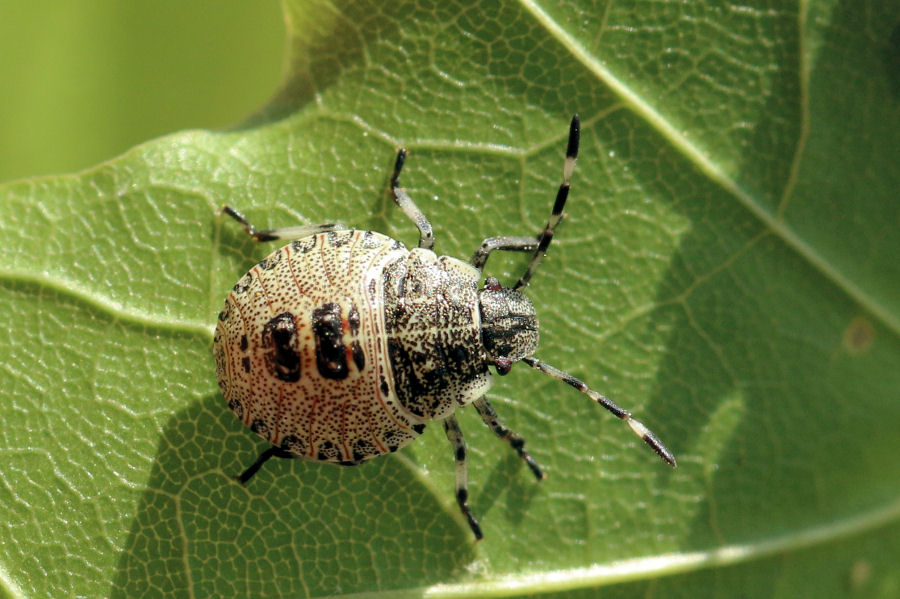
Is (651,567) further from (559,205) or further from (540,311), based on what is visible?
(559,205)

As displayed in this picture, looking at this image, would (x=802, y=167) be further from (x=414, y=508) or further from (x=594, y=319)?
(x=414, y=508)

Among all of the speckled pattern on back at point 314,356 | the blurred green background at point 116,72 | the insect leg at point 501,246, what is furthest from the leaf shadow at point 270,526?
the blurred green background at point 116,72

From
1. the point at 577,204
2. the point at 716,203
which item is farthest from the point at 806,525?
the point at 577,204

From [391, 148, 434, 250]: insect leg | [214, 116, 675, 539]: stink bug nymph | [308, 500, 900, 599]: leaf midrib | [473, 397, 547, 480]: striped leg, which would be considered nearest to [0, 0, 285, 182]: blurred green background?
[391, 148, 434, 250]: insect leg

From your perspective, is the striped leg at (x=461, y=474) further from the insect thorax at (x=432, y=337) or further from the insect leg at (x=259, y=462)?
the insect leg at (x=259, y=462)

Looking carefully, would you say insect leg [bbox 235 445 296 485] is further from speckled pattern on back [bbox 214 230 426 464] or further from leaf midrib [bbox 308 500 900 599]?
leaf midrib [bbox 308 500 900 599]

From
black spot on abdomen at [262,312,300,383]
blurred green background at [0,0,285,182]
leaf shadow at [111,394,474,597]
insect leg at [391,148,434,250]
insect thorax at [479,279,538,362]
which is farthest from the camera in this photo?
blurred green background at [0,0,285,182]

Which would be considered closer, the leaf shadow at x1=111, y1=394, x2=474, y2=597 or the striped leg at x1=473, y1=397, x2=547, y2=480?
the leaf shadow at x1=111, y1=394, x2=474, y2=597
